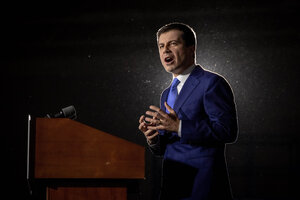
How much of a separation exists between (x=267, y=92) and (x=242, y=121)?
0.34 m

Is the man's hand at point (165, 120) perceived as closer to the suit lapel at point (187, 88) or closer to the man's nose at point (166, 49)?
the suit lapel at point (187, 88)

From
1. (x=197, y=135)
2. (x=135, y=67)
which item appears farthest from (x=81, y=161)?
Result: (x=135, y=67)

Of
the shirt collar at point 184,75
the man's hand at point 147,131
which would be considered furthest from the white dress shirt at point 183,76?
the man's hand at point 147,131

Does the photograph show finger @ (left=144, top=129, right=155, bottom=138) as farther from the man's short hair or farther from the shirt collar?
the man's short hair

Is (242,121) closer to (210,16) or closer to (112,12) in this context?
(210,16)

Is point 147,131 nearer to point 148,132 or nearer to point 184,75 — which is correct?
point 148,132

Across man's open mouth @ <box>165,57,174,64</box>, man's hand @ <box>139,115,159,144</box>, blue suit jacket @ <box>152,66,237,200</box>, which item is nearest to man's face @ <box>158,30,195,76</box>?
man's open mouth @ <box>165,57,174,64</box>

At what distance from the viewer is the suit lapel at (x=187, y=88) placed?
113 centimetres

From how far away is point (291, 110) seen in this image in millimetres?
2771

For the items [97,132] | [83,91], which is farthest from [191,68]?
[83,91]

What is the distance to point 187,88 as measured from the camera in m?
1.14

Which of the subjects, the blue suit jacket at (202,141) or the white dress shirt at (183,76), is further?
the white dress shirt at (183,76)

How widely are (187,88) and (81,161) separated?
1.54 feet

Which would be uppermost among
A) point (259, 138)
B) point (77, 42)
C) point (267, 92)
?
point (77, 42)
